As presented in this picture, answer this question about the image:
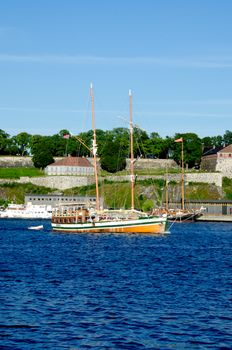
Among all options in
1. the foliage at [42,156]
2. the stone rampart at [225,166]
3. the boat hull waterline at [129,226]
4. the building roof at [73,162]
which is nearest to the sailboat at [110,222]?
the boat hull waterline at [129,226]

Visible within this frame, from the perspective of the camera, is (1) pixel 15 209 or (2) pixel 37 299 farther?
(1) pixel 15 209

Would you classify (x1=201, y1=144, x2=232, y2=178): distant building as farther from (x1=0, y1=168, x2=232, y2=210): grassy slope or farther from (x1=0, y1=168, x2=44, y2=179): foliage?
(x1=0, y1=168, x2=44, y2=179): foliage

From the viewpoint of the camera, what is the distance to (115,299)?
37969 mm

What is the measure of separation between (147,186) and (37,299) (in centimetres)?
12517

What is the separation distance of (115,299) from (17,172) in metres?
152

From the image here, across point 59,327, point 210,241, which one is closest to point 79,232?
point 210,241

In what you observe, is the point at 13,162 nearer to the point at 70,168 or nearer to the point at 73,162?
the point at 73,162

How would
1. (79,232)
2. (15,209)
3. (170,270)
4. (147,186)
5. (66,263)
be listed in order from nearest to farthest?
1. (170,270)
2. (66,263)
3. (79,232)
4. (15,209)
5. (147,186)

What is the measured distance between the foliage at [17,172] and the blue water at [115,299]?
4505 inches

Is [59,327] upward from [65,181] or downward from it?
downward

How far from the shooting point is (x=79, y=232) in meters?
95.0

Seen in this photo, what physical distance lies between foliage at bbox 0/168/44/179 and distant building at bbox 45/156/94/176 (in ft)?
20.0

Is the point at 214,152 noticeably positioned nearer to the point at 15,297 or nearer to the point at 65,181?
the point at 65,181

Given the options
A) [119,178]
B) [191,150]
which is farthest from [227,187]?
[119,178]
